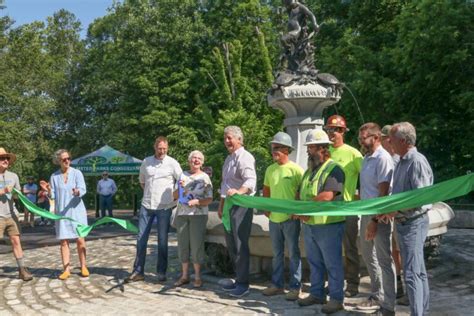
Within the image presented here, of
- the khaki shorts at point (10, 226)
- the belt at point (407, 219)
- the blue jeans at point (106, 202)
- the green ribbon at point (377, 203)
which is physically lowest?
the blue jeans at point (106, 202)

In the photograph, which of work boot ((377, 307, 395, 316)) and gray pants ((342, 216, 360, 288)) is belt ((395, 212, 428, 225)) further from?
gray pants ((342, 216, 360, 288))

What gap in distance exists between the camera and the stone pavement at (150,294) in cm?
554

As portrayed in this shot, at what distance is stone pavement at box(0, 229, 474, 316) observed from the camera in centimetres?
554

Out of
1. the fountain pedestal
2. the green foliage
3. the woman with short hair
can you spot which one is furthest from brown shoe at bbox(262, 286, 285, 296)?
the green foliage

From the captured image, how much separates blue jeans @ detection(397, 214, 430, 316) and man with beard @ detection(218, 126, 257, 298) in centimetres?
204

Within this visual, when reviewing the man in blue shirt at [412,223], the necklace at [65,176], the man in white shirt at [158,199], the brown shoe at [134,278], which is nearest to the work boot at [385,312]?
the man in blue shirt at [412,223]

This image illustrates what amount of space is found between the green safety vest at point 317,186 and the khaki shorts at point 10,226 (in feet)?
15.0

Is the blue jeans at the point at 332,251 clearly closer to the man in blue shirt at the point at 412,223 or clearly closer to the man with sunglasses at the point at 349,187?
the man with sunglasses at the point at 349,187

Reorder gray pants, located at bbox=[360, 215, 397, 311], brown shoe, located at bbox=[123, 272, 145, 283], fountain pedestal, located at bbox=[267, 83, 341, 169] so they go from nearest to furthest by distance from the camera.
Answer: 1. gray pants, located at bbox=[360, 215, 397, 311]
2. brown shoe, located at bbox=[123, 272, 145, 283]
3. fountain pedestal, located at bbox=[267, 83, 341, 169]

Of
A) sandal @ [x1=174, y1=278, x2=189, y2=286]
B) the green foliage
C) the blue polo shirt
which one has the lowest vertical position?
sandal @ [x1=174, y1=278, x2=189, y2=286]

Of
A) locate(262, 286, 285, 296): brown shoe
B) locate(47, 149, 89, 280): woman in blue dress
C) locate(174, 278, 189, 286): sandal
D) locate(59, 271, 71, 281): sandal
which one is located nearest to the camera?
locate(262, 286, 285, 296): brown shoe

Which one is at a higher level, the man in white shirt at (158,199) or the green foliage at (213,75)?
the green foliage at (213,75)

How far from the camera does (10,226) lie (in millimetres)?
7691

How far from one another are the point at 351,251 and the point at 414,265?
1450 millimetres
